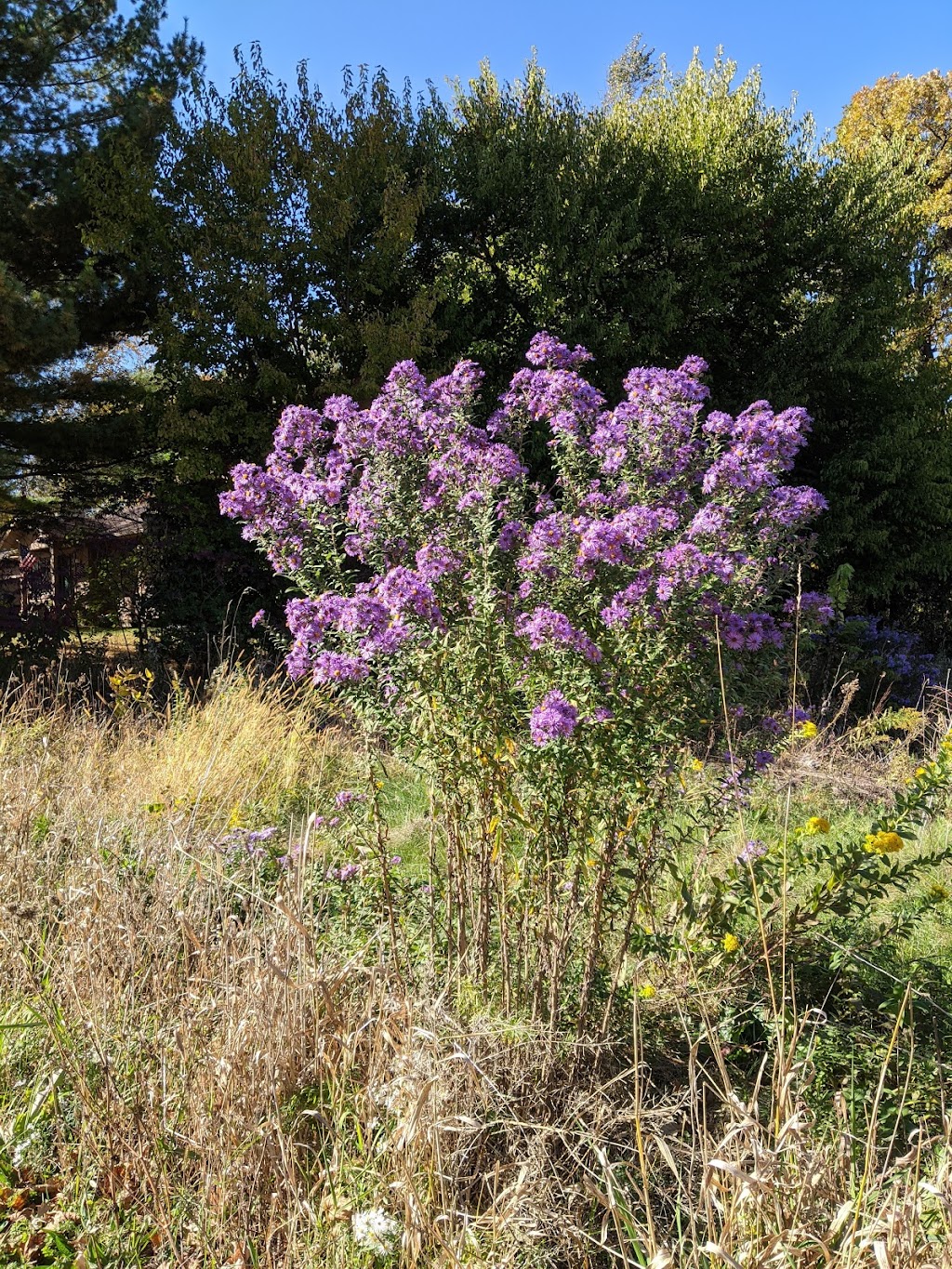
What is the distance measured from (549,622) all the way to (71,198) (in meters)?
8.28

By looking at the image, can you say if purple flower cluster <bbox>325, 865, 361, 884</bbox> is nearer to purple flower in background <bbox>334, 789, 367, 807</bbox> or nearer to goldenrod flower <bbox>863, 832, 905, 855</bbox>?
purple flower in background <bbox>334, 789, 367, 807</bbox>

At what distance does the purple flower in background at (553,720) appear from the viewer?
6.70 feet

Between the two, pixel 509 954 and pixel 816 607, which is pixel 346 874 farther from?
pixel 816 607

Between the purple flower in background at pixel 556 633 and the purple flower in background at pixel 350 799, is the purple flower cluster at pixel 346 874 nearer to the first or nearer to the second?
the purple flower in background at pixel 350 799

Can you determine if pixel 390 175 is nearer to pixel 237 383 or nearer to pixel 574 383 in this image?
pixel 237 383

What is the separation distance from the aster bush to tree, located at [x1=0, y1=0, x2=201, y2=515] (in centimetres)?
605

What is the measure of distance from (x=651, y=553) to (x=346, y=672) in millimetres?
895

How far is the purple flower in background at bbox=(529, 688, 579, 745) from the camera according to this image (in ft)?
6.70

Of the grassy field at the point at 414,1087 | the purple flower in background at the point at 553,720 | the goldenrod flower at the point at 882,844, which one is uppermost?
A: the purple flower in background at the point at 553,720

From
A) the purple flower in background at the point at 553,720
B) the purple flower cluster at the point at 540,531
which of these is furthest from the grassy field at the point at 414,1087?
the purple flower in background at the point at 553,720

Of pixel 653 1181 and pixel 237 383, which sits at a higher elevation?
pixel 237 383

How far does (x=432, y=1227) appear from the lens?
1.69m

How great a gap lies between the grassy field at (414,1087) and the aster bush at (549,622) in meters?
0.20

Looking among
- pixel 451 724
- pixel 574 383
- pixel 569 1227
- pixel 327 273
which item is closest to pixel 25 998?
pixel 451 724
